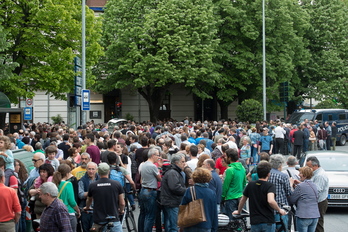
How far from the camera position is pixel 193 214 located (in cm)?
725

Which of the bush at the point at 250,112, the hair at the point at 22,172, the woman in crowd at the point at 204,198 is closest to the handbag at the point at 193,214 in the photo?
the woman in crowd at the point at 204,198

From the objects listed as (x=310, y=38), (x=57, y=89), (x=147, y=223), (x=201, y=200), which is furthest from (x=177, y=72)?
(x=201, y=200)

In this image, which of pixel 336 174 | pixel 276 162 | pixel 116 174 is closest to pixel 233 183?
pixel 276 162

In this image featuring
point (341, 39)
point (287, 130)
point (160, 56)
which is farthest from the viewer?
point (341, 39)

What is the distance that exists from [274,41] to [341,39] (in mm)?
9072

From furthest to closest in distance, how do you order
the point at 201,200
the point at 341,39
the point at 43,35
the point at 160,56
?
1. the point at 341,39
2. the point at 160,56
3. the point at 43,35
4. the point at 201,200

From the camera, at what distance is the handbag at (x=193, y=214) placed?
7.22 metres

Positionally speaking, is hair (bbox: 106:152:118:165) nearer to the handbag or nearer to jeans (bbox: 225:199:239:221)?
jeans (bbox: 225:199:239:221)

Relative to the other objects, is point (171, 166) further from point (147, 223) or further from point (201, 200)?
point (201, 200)

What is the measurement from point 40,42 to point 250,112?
45.9 ft

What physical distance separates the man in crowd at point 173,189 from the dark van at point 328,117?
83.0ft

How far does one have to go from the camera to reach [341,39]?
4662cm

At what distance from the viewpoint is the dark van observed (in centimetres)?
3397

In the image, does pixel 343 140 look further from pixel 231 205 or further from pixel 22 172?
pixel 22 172
